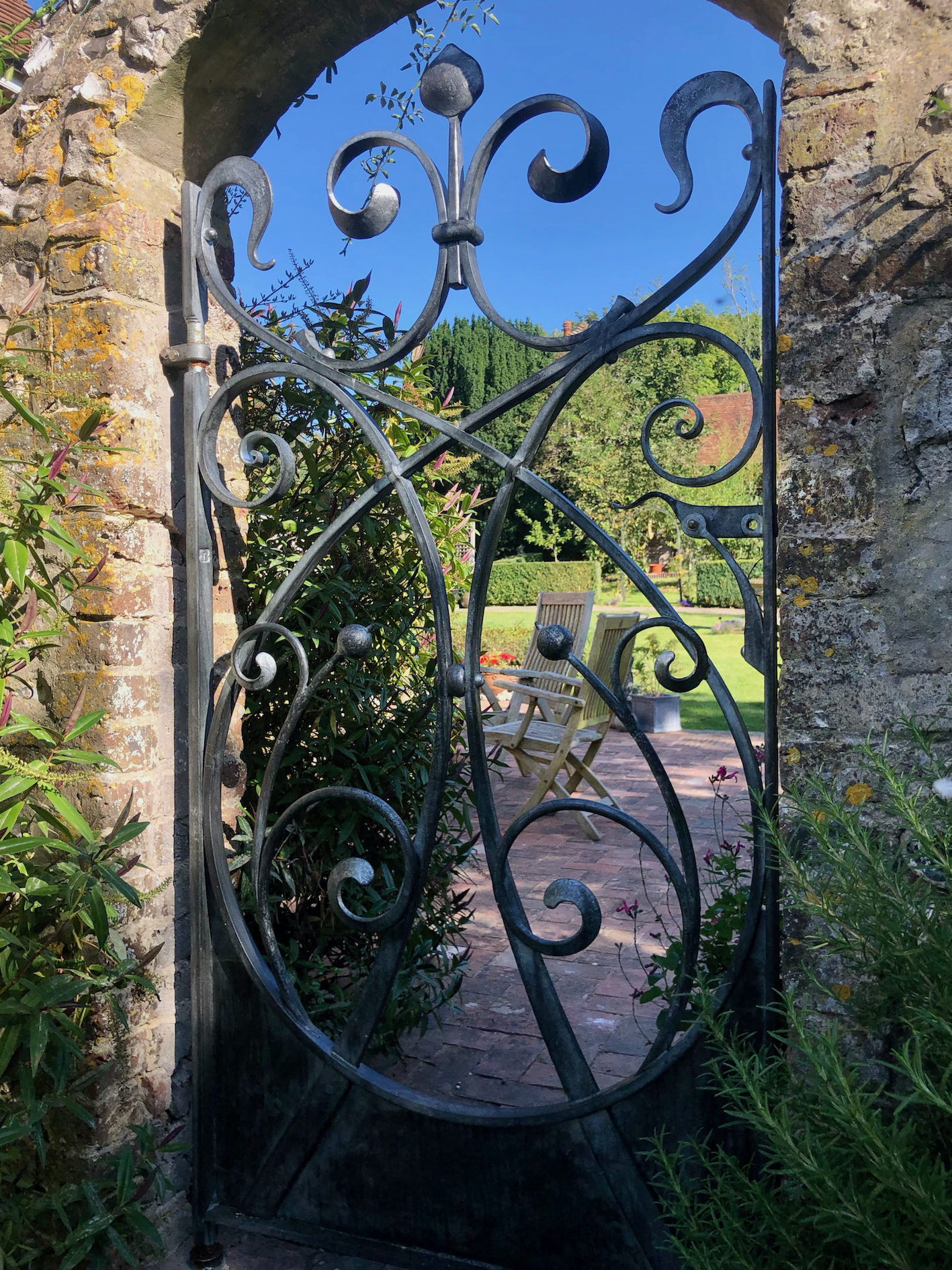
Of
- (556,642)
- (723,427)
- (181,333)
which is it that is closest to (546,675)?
(181,333)

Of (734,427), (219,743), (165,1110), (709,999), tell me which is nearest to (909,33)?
(709,999)

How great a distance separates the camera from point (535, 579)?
2097 centimetres

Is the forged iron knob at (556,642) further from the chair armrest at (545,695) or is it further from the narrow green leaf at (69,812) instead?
the chair armrest at (545,695)

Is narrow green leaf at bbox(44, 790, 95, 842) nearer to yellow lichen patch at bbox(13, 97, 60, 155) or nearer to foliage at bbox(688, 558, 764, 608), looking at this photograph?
yellow lichen patch at bbox(13, 97, 60, 155)

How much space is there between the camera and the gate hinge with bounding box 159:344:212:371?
196 centimetres

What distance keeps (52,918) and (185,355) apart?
1.17 meters

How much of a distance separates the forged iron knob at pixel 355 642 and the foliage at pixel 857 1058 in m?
0.80

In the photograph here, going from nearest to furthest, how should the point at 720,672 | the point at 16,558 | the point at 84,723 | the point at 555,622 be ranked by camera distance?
the point at 16,558
the point at 84,723
the point at 555,622
the point at 720,672

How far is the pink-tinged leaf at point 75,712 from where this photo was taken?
1795 mm

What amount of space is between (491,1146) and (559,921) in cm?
215

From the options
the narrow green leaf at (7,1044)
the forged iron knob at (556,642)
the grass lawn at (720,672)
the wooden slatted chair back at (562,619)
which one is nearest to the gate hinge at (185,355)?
the forged iron knob at (556,642)

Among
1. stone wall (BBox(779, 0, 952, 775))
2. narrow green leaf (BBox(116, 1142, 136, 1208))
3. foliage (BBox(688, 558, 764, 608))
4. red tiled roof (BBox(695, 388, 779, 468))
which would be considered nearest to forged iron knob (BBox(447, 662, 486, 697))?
stone wall (BBox(779, 0, 952, 775))

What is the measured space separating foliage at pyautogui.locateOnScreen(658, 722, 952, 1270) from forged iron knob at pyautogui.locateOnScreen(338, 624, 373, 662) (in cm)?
80

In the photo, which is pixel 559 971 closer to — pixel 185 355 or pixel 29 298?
pixel 185 355
